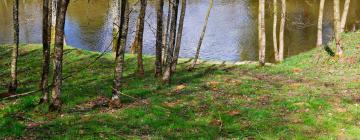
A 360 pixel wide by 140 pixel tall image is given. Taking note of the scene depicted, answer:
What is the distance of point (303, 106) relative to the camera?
21.0 metres

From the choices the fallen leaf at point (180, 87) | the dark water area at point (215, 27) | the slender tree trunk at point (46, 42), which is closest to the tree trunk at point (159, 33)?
the fallen leaf at point (180, 87)

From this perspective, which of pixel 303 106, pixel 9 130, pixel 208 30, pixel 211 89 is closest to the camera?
pixel 9 130

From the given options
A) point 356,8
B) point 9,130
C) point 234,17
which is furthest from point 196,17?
point 9,130

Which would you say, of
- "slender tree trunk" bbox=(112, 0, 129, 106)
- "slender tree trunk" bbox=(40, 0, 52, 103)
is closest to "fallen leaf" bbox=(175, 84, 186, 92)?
"slender tree trunk" bbox=(112, 0, 129, 106)

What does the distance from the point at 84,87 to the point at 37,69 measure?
9.53 metres

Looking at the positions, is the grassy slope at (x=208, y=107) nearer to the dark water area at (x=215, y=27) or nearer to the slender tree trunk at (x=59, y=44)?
the slender tree trunk at (x=59, y=44)

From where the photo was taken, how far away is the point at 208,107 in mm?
21703

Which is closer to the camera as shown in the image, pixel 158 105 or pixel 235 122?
pixel 235 122

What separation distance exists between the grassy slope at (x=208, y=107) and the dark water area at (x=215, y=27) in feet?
53.3

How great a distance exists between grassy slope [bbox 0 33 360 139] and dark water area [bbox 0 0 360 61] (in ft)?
53.3

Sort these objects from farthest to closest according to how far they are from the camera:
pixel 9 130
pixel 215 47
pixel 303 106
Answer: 1. pixel 215 47
2. pixel 303 106
3. pixel 9 130

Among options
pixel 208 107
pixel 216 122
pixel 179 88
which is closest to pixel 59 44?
pixel 216 122

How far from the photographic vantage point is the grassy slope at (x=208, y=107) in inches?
698

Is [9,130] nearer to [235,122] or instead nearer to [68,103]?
[68,103]
